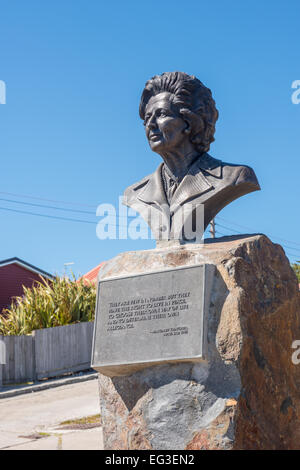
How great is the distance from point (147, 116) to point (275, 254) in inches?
73.7

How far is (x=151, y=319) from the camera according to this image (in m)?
5.06

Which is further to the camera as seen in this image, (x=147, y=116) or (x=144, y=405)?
(x=147, y=116)

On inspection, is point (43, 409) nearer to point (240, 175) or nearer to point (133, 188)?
point (133, 188)

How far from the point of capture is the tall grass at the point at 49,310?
618 inches

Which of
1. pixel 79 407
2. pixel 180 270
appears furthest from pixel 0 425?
pixel 180 270

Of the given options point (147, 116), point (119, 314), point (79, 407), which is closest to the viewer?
point (119, 314)

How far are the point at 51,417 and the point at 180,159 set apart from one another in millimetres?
5220

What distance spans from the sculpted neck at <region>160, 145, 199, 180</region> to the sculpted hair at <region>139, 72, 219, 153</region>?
9 cm

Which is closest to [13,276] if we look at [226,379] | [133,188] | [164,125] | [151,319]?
[133,188]

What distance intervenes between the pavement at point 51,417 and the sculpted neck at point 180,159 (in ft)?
9.74

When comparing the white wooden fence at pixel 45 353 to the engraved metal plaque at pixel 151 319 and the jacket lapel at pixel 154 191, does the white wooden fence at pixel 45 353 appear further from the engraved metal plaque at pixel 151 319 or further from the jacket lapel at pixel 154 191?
the engraved metal plaque at pixel 151 319

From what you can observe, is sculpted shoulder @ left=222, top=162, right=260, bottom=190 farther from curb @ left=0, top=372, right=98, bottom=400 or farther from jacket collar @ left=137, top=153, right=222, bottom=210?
curb @ left=0, top=372, right=98, bottom=400

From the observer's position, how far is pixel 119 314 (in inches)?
208
